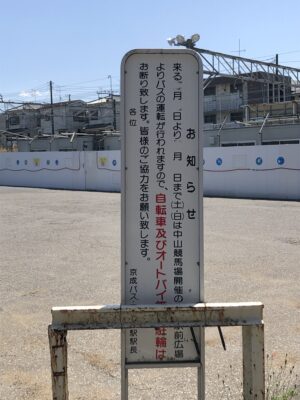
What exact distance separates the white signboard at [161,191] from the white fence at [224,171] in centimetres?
1872

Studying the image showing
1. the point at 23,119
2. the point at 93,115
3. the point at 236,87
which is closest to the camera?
the point at 236,87

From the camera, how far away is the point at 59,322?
2.64m

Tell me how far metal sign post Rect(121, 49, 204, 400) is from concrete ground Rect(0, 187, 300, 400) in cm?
108

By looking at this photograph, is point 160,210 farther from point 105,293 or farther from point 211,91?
point 211,91

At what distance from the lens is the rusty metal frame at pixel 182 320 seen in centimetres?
265

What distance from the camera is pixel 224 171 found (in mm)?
23500

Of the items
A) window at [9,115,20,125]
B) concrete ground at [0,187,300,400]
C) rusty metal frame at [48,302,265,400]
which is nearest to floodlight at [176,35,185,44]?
concrete ground at [0,187,300,400]

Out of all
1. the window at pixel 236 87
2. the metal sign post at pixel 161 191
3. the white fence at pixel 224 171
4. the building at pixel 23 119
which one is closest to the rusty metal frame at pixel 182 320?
the metal sign post at pixel 161 191

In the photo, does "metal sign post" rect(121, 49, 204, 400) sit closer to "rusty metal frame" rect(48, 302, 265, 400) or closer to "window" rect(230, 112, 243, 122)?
"rusty metal frame" rect(48, 302, 265, 400)

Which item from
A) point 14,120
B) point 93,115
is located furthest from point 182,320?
point 14,120

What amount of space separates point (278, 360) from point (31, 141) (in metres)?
40.8

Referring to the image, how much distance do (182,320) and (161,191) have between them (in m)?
0.71

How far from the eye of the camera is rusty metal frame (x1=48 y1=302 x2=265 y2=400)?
2.65 m

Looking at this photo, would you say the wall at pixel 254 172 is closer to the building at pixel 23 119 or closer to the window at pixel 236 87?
the window at pixel 236 87
